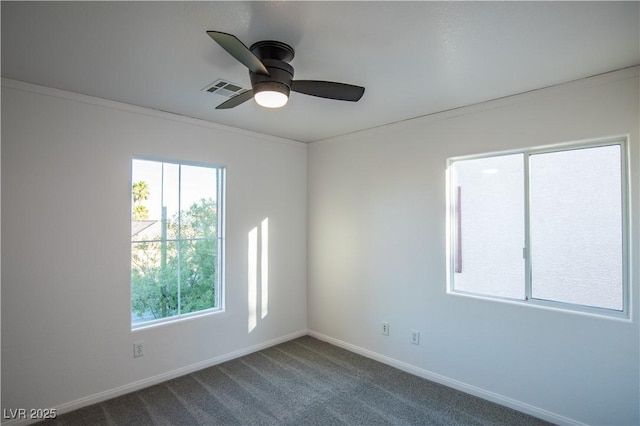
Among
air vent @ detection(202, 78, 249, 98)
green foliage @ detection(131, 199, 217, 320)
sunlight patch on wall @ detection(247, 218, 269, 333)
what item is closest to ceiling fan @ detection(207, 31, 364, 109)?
air vent @ detection(202, 78, 249, 98)

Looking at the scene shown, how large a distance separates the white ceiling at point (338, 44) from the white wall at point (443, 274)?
283 millimetres

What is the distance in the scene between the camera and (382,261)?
12.0ft

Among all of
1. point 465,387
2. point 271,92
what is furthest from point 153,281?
point 465,387

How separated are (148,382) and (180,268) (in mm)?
1054

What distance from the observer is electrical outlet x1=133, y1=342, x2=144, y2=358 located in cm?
301

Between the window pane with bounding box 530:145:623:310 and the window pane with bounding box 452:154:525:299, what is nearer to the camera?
the window pane with bounding box 530:145:623:310

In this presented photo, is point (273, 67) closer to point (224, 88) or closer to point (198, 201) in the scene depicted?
point (224, 88)

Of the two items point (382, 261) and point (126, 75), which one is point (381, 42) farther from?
point (382, 261)

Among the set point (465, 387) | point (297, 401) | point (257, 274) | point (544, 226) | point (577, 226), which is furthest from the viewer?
point (257, 274)

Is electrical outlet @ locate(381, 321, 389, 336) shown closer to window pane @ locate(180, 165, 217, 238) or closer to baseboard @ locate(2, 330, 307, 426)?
baseboard @ locate(2, 330, 307, 426)

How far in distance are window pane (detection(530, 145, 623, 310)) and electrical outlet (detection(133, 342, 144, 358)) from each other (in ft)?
11.2

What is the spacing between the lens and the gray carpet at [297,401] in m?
Answer: 2.58

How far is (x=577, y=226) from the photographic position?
2.56m

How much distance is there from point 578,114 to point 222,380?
3.72 meters
